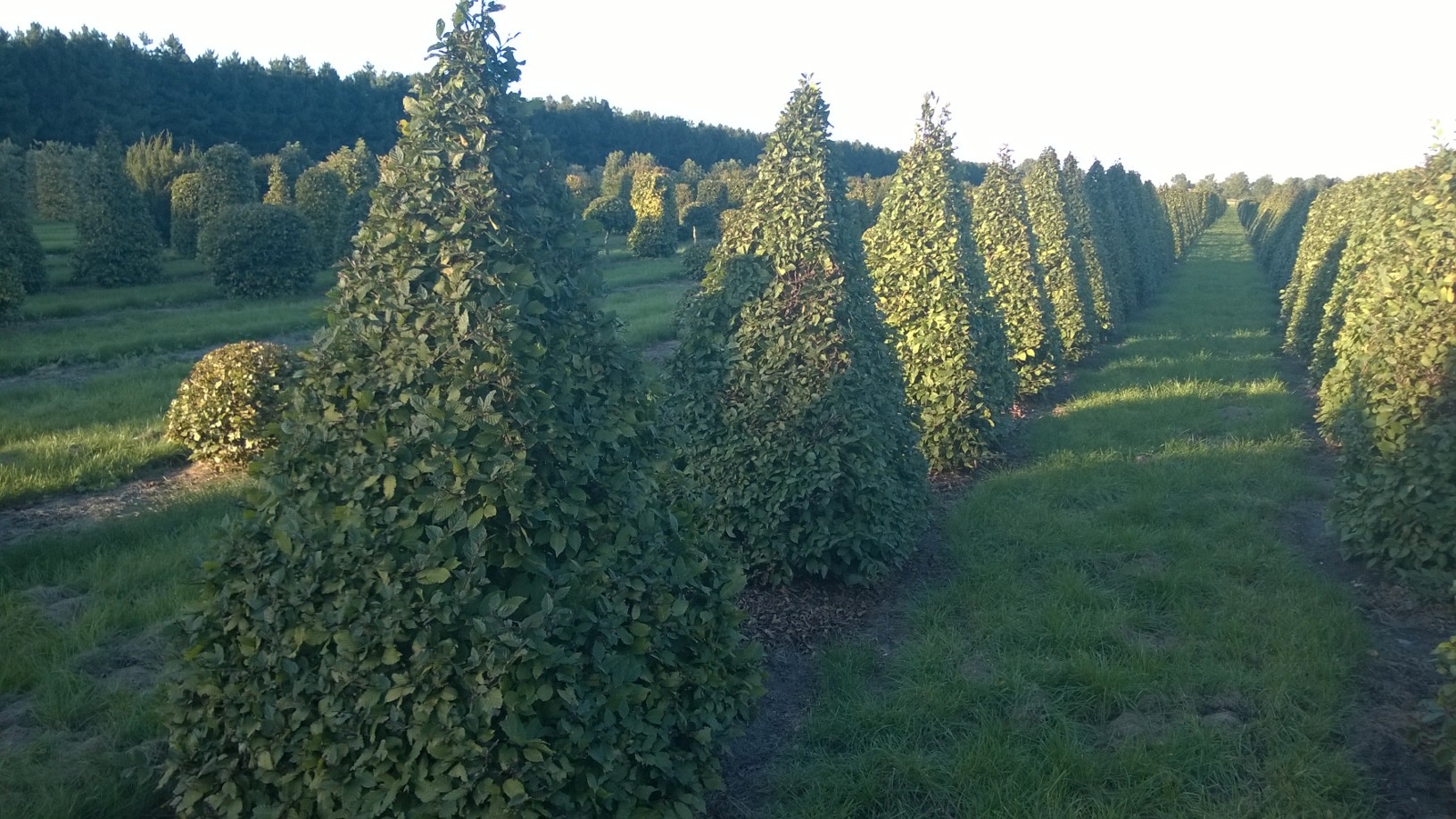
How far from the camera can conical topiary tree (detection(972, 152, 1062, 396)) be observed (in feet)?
40.4

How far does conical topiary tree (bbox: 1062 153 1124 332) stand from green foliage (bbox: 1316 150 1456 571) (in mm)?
9698

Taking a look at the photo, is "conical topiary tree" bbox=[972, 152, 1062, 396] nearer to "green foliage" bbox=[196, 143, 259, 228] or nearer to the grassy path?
the grassy path

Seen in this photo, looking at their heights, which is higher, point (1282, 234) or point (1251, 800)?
point (1282, 234)

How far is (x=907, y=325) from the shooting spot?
9266mm

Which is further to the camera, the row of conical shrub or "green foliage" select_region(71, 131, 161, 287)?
"green foliage" select_region(71, 131, 161, 287)

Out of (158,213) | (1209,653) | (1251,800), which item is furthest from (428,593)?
(158,213)

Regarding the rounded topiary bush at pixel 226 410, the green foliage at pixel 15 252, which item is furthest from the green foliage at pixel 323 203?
the rounded topiary bush at pixel 226 410

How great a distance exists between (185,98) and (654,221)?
26.7 meters

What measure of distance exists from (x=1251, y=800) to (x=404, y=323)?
13.2 ft

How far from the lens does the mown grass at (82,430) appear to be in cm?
788

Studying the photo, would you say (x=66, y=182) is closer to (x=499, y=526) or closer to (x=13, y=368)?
(x=13, y=368)

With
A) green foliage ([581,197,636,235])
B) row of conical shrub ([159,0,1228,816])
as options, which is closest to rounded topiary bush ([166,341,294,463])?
row of conical shrub ([159,0,1228,816])

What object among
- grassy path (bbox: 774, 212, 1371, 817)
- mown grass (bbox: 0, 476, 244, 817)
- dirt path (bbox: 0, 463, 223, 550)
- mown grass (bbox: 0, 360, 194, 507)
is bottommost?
grassy path (bbox: 774, 212, 1371, 817)

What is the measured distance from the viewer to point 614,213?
3697 centimetres
